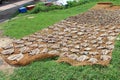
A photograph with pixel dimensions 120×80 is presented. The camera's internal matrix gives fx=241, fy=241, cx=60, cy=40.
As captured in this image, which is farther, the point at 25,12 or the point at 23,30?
the point at 25,12

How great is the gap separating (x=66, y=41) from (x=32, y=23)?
16.3ft

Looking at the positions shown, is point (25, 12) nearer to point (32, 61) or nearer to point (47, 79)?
point (32, 61)

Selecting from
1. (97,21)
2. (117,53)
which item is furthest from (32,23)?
(117,53)

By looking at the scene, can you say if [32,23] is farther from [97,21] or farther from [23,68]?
[23,68]

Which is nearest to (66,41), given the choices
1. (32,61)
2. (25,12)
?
(32,61)

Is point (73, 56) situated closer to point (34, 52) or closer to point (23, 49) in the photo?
point (34, 52)

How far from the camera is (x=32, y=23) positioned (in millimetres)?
16594

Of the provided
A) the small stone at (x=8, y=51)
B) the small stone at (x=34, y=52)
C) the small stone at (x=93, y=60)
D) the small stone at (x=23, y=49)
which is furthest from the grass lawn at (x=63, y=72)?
the small stone at (x=8, y=51)

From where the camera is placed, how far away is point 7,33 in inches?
567

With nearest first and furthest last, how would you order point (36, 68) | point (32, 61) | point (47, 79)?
point (47, 79) → point (36, 68) → point (32, 61)

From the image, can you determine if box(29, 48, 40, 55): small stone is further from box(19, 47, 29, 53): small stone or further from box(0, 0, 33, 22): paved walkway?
box(0, 0, 33, 22): paved walkway

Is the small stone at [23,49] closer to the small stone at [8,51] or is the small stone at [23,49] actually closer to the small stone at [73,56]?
the small stone at [8,51]

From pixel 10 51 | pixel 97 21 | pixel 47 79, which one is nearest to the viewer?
pixel 47 79

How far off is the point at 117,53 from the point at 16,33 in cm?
632
